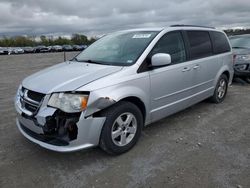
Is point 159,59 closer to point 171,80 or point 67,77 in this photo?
point 171,80

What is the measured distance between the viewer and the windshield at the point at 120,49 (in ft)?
11.7

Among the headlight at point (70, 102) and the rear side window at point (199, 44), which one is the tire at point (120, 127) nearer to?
the headlight at point (70, 102)

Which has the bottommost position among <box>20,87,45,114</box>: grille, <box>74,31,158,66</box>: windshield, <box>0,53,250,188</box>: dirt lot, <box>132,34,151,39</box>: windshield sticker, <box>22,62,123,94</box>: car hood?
<box>0,53,250,188</box>: dirt lot

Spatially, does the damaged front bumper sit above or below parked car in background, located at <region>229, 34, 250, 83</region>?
below

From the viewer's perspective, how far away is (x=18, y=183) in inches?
106

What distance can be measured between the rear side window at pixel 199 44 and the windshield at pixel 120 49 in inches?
36.2

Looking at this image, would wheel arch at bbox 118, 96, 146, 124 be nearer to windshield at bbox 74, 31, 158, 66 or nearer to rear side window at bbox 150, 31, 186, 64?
windshield at bbox 74, 31, 158, 66

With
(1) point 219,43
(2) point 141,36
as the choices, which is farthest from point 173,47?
(1) point 219,43

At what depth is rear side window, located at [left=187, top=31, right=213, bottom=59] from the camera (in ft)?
14.4

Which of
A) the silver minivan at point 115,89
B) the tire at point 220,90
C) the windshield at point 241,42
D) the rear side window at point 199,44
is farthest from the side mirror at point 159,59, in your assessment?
the windshield at point 241,42

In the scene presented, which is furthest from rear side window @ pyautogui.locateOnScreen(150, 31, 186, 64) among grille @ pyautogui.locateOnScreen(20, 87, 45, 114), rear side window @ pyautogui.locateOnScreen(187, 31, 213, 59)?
grille @ pyautogui.locateOnScreen(20, 87, 45, 114)

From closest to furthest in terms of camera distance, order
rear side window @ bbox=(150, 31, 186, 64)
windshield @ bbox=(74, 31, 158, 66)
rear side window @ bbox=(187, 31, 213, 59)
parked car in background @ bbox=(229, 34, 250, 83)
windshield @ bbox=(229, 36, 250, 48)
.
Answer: windshield @ bbox=(74, 31, 158, 66), rear side window @ bbox=(150, 31, 186, 64), rear side window @ bbox=(187, 31, 213, 59), parked car in background @ bbox=(229, 34, 250, 83), windshield @ bbox=(229, 36, 250, 48)

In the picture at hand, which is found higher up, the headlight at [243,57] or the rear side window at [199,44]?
the rear side window at [199,44]

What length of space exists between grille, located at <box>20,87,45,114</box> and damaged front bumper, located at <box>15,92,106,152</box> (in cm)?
11
